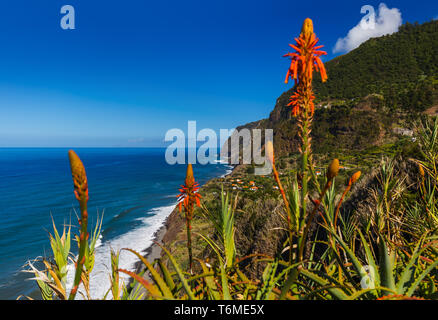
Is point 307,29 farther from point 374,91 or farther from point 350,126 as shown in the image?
point 374,91

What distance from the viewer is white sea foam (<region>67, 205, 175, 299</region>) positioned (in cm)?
1608

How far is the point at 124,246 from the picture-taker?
850 inches

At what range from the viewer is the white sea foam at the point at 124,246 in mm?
16083

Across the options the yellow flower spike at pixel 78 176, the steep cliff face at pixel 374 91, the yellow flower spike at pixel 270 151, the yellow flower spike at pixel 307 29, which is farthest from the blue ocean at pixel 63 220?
the steep cliff face at pixel 374 91

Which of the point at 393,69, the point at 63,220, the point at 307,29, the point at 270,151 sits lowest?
the point at 63,220

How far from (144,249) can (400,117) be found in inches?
1757

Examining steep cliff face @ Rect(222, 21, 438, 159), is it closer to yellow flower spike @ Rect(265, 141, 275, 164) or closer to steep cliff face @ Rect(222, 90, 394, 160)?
steep cliff face @ Rect(222, 90, 394, 160)

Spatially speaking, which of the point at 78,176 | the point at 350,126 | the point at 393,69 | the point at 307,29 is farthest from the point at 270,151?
the point at 393,69

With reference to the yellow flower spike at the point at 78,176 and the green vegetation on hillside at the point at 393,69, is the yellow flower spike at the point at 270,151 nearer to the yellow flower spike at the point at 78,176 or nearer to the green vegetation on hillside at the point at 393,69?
the yellow flower spike at the point at 78,176

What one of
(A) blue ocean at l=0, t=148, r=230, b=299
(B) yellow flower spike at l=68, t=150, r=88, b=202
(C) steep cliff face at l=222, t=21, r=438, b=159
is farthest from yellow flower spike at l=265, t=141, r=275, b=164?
(C) steep cliff face at l=222, t=21, r=438, b=159
